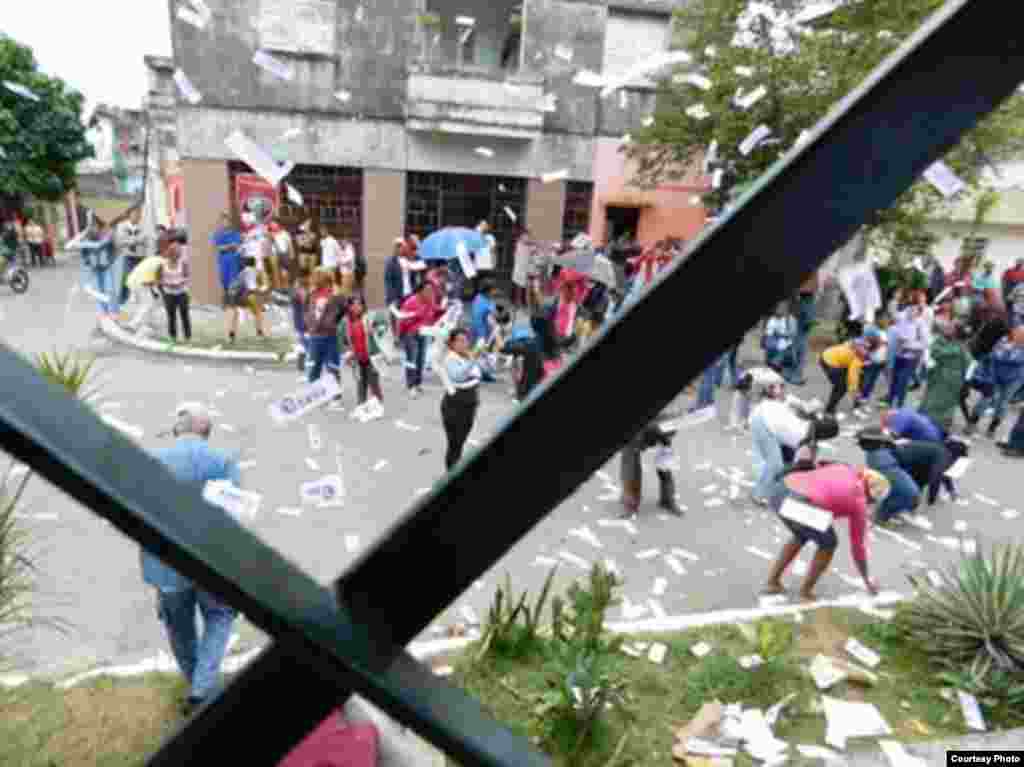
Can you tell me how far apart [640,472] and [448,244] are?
6.84 meters

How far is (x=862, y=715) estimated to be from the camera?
4195 millimetres

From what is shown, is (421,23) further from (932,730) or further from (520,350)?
(932,730)

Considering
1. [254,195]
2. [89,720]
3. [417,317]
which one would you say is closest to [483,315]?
[417,317]

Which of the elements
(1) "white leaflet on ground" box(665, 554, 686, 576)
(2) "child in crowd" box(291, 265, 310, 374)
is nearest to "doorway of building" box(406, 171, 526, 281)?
(2) "child in crowd" box(291, 265, 310, 374)

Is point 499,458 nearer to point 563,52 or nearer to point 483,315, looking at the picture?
point 483,315

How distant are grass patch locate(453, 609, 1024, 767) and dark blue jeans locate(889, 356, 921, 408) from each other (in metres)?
6.73

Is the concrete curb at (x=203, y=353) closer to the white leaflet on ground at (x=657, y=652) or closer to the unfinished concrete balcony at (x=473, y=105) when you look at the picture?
the unfinished concrete balcony at (x=473, y=105)

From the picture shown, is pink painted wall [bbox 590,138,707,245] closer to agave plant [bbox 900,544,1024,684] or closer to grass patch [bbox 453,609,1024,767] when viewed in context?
agave plant [bbox 900,544,1024,684]

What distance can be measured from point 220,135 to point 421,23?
209 inches

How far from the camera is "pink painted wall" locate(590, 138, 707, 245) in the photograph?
17772 millimetres

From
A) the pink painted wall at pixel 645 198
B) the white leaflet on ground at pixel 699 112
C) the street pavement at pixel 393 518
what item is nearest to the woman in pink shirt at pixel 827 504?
the street pavement at pixel 393 518

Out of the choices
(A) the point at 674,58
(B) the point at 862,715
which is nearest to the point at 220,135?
(A) the point at 674,58

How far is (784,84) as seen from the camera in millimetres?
12508

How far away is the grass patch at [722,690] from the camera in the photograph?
4.01m
